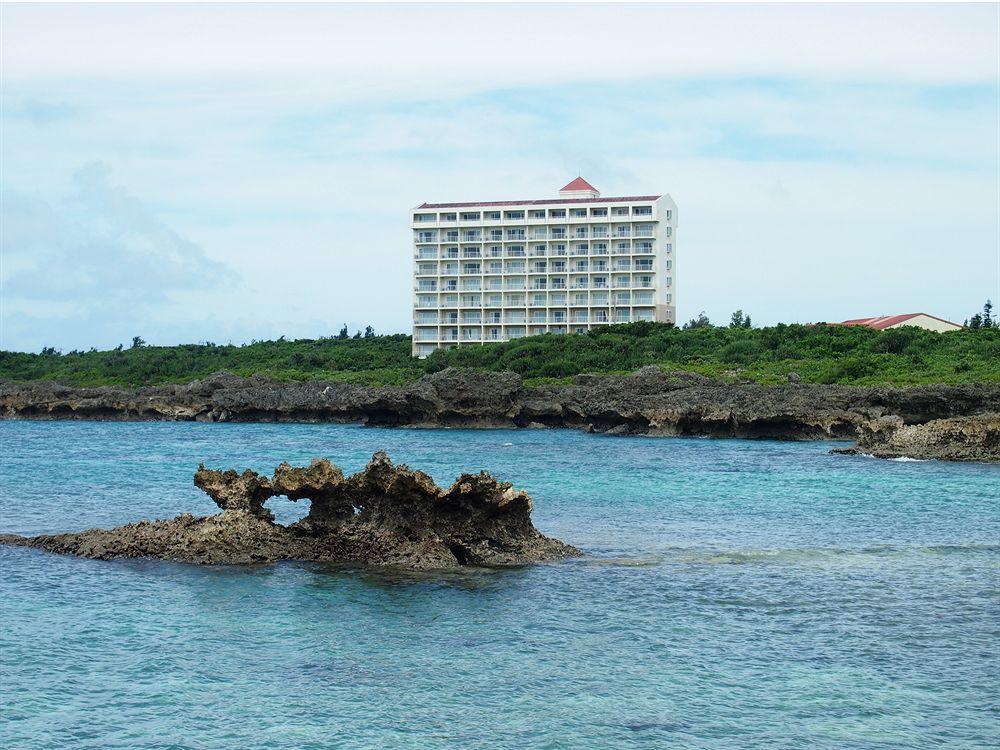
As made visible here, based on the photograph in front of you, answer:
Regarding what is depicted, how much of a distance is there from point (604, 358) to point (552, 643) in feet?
250

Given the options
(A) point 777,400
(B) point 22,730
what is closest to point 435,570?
(B) point 22,730

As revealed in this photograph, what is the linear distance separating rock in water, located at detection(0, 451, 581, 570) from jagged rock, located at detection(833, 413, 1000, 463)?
24459 millimetres

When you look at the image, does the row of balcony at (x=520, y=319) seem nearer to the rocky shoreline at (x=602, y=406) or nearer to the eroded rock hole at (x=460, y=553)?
the rocky shoreline at (x=602, y=406)

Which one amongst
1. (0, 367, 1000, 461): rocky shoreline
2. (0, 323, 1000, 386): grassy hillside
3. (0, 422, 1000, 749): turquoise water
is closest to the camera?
(0, 422, 1000, 749): turquoise water

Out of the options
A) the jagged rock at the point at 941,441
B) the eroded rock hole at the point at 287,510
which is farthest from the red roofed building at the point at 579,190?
the eroded rock hole at the point at 287,510

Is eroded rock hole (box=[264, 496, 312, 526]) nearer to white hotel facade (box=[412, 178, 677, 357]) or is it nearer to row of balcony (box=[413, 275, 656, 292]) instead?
white hotel facade (box=[412, 178, 677, 357])

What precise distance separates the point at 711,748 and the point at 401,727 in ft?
9.35

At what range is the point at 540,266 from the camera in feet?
372

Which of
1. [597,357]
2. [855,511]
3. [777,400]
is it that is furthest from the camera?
[597,357]

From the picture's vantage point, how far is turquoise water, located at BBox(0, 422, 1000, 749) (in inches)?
428

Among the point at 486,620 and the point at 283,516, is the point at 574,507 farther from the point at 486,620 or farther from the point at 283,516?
the point at 486,620

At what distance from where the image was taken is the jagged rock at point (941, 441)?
39.1 m

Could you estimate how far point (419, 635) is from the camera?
14.1 meters

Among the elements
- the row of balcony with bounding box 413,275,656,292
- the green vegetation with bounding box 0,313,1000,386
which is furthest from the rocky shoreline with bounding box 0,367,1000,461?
the row of balcony with bounding box 413,275,656,292
